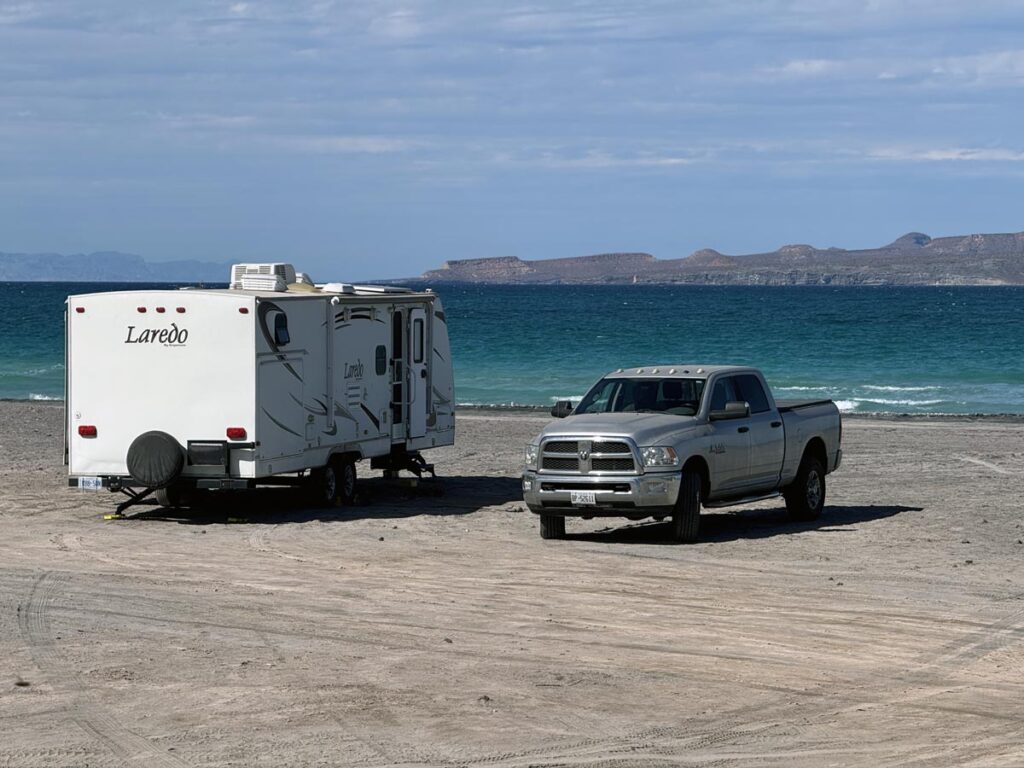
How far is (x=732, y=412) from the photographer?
56.9ft

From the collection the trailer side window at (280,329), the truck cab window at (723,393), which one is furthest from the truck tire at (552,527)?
the trailer side window at (280,329)

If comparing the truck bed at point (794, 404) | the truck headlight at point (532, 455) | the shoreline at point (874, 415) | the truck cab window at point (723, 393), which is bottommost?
the shoreline at point (874, 415)

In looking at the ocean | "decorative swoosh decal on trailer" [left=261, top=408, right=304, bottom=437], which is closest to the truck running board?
"decorative swoosh decal on trailer" [left=261, top=408, right=304, bottom=437]

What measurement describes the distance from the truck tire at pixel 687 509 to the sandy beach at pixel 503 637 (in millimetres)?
312

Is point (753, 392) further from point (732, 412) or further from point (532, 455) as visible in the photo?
point (532, 455)

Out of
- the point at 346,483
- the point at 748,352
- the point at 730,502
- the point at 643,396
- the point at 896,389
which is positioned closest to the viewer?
the point at 730,502

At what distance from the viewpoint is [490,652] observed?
37.3 ft

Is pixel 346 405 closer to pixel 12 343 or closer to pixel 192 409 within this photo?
pixel 192 409

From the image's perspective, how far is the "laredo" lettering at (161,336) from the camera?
1855 cm

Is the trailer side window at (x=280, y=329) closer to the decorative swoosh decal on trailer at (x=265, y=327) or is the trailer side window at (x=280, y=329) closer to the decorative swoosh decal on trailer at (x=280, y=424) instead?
the decorative swoosh decal on trailer at (x=265, y=327)

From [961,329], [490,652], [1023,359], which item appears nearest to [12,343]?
[1023,359]

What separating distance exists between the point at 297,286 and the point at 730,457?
6614 millimetres

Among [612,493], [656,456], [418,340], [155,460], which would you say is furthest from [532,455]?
A: [418,340]

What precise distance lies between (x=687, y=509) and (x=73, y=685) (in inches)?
317
